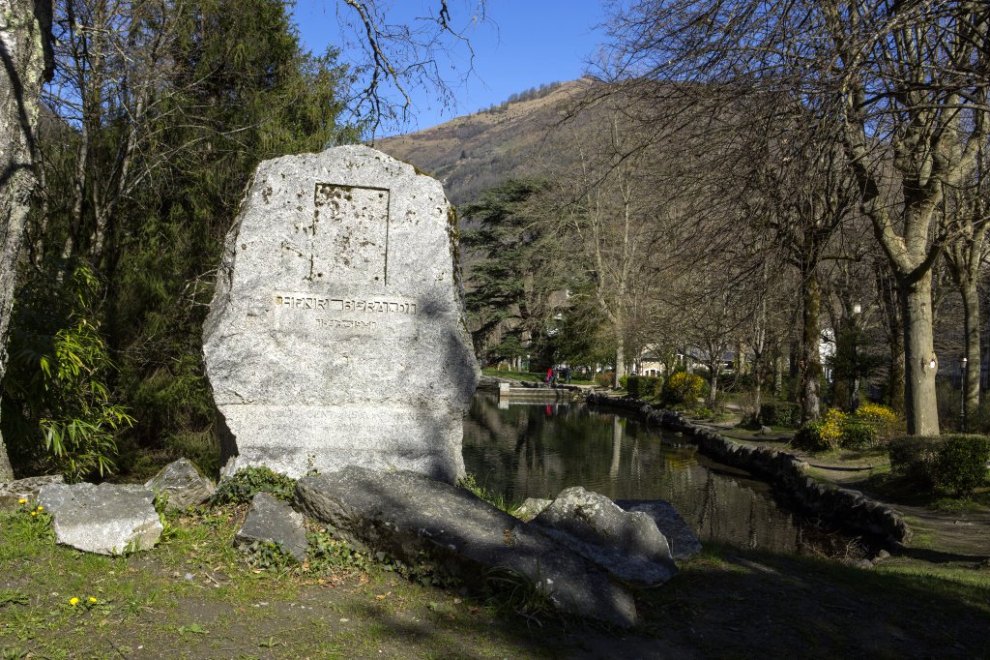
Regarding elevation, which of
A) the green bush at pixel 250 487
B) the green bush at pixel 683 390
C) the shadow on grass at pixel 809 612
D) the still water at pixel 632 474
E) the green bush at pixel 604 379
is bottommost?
the still water at pixel 632 474

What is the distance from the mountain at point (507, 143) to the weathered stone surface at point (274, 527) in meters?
3.13

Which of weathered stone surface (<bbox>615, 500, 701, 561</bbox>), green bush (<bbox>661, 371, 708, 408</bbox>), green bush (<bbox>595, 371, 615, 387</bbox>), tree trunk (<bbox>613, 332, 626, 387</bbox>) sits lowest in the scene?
weathered stone surface (<bbox>615, 500, 701, 561</bbox>)

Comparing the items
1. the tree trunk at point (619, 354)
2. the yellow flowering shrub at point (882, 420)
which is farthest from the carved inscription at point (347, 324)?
the tree trunk at point (619, 354)

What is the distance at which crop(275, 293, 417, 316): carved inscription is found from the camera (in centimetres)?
593

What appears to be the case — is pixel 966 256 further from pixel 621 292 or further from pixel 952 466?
pixel 621 292

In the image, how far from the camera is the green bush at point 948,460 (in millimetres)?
11781

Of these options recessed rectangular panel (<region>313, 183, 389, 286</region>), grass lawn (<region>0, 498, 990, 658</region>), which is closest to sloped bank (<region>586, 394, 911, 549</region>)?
grass lawn (<region>0, 498, 990, 658</region>)

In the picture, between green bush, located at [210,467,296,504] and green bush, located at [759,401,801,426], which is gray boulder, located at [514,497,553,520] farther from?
green bush, located at [759,401,801,426]

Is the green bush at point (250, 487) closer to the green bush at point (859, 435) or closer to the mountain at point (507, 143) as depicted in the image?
the mountain at point (507, 143)

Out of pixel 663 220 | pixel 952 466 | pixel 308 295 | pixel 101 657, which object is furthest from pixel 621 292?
pixel 101 657

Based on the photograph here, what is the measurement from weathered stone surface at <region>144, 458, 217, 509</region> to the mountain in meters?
3.09

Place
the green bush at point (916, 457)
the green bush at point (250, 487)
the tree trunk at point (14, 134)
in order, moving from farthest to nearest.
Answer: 1. the green bush at point (916, 457)
2. the tree trunk at point (14, 134)
3. the green bush at point (250, 487)

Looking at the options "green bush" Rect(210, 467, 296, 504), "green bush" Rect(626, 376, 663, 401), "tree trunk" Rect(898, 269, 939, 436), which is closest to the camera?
"green bush" Rect(210, 467, 296, 504)

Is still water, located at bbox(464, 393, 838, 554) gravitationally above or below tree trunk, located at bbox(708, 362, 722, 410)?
below
